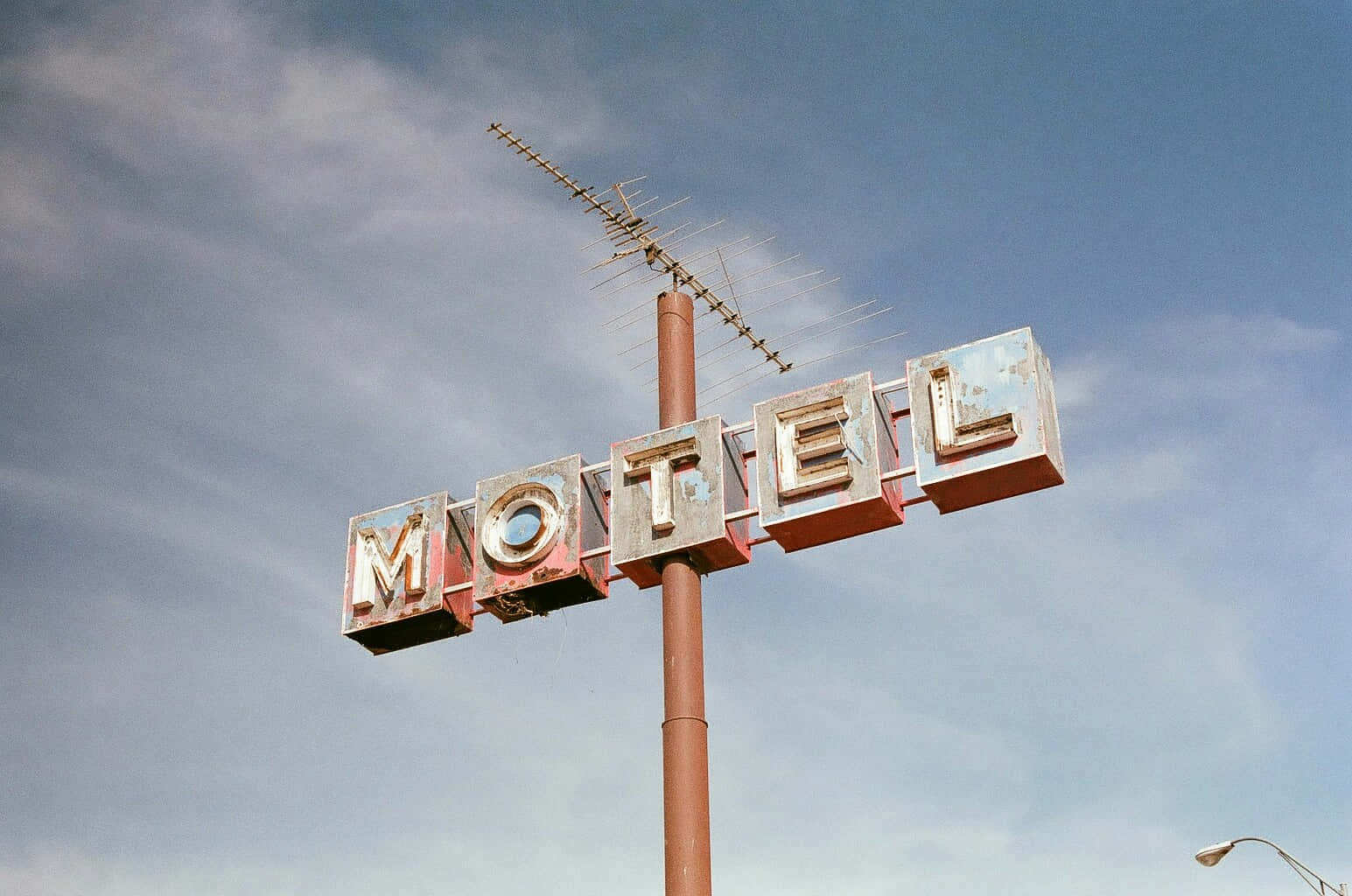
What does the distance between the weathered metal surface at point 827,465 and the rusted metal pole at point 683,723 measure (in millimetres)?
1442

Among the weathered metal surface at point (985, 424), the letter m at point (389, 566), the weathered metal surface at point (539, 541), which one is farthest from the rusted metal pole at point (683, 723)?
the letter m at point (389, 566)

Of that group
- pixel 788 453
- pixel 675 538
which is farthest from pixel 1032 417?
pixel 675 538

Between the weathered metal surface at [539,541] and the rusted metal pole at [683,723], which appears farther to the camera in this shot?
the weathered metal surface at [539,541]

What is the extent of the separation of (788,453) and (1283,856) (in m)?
9.19

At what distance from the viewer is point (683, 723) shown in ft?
69.7

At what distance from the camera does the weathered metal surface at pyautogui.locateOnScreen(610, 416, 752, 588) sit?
2258 cm

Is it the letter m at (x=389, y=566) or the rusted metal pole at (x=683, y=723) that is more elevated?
the letter m at (x=389, y=566)

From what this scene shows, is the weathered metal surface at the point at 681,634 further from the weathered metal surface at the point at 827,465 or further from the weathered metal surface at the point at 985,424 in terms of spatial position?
the weathered metal surface at the point at 985,424

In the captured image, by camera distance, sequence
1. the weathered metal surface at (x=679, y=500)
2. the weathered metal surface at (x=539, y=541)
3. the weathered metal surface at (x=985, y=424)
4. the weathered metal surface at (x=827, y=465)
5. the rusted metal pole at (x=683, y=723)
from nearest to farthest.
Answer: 1. the rusted metal pole at (x=683, y=723)
2. the weathered metal surface at (x=985, y=424)
3. the weathered metal surface at (x=827, y=465)
4. the weathered metal surface at (x=679, y=500)
5. the weathered metal surface at (x=539, y=541)

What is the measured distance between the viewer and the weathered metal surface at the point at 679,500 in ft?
74.1

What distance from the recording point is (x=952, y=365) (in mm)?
22484

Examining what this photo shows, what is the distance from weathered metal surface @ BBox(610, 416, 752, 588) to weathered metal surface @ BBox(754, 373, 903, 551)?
0.49m

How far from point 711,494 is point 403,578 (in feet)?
16.6

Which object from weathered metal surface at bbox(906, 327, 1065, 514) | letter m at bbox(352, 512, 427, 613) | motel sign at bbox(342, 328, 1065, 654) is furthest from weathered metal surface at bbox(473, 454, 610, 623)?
weathered metal surface at bbox(906, 327, 1065, 514)
